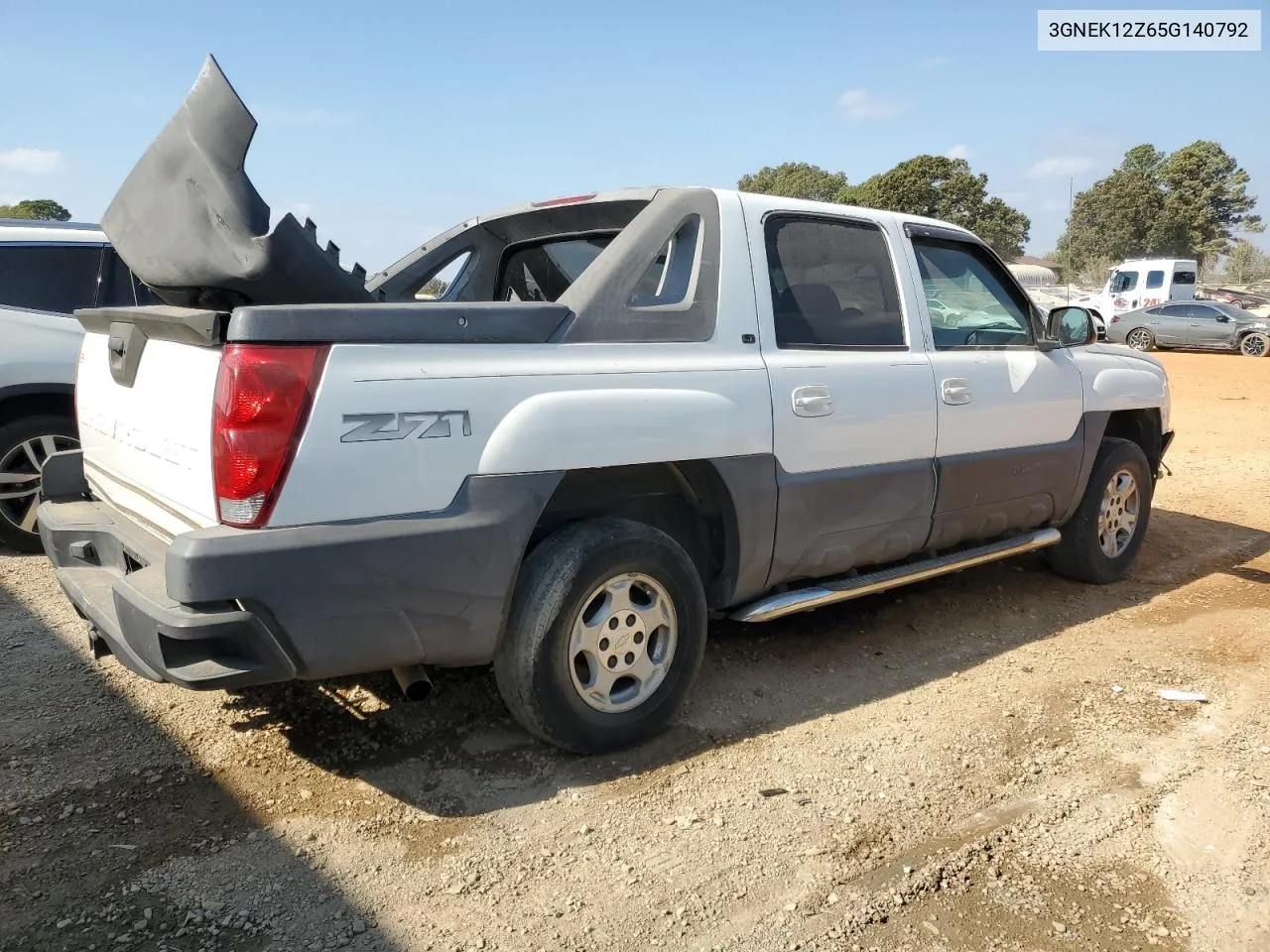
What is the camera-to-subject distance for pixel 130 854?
269 centimetres

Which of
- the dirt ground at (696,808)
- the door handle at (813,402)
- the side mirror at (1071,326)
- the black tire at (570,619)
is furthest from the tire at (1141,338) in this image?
the black tire at (570,619)

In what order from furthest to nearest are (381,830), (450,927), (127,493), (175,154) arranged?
(127,493), (175,154), (381,830), (450,927)

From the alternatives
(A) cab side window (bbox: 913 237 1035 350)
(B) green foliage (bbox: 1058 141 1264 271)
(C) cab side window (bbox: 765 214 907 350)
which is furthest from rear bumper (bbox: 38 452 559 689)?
(B) green foliage (bbox: 1058 141 1264 271)

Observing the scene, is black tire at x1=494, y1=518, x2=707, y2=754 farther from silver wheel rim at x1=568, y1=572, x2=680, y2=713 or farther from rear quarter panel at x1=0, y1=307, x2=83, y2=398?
rear quarter panel at x1=0, y1=307, x2=83, y2=398

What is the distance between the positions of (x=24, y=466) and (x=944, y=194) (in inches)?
2069

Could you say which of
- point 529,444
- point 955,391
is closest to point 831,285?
point 955,391

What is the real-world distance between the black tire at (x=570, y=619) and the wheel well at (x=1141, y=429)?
3.45 m

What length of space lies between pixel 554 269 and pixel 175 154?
1.87 metres

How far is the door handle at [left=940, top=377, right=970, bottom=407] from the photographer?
4188 mm

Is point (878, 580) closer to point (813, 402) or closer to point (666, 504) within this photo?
point (813, 402)

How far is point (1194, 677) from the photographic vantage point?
13.6 feet

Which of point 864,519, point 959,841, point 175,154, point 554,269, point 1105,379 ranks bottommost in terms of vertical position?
point 959,841

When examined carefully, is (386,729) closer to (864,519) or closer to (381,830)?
(381,830)

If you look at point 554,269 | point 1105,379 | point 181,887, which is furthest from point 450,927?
point 1105,379
